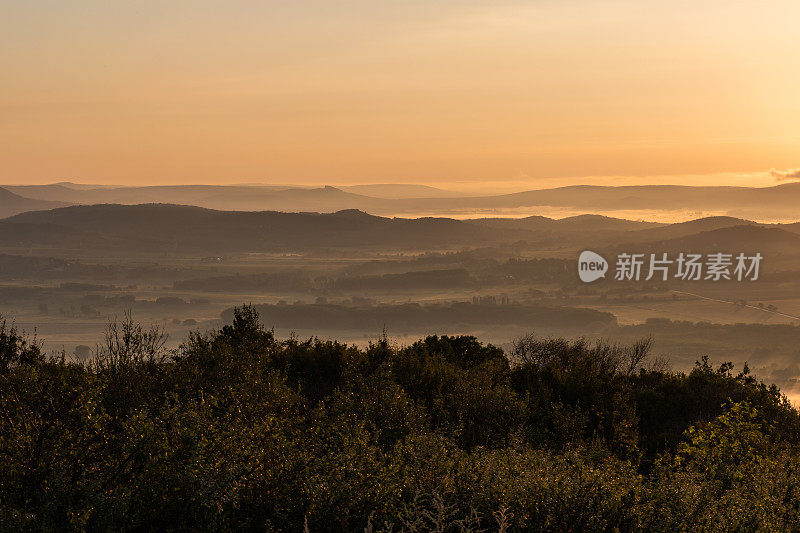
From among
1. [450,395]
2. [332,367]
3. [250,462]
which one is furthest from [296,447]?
[332,367]

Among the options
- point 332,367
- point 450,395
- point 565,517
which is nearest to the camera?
point 565,517

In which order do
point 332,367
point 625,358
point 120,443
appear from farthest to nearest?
1. point 625,358
2. point 332,367
3. point 120,443

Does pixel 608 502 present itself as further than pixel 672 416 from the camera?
No

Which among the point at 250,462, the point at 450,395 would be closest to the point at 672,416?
the point at 450,395

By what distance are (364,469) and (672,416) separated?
18.8m

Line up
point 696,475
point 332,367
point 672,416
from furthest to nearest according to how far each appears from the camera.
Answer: point 332,367, point 672,416, point 696,475

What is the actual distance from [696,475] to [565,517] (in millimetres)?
4259

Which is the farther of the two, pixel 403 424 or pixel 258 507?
pixel 403 424

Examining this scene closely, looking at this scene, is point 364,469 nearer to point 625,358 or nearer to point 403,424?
point 403,424

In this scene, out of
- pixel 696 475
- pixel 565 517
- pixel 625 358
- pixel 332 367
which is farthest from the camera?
pixel 625 358

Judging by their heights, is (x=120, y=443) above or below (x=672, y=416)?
above

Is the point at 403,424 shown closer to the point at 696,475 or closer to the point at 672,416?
the point at 696,475

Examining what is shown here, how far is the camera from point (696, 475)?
588 inches

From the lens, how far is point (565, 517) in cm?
1230
